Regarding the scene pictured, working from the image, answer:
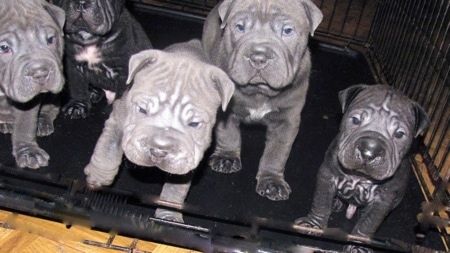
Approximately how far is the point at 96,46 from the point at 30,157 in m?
0.77

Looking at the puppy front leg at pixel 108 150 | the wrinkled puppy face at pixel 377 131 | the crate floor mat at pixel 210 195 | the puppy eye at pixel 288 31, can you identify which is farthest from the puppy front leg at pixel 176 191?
the puppy eye at pixel 288 31

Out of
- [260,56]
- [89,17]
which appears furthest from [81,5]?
[260,56]

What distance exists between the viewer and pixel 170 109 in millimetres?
2355

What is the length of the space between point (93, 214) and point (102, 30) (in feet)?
4.10

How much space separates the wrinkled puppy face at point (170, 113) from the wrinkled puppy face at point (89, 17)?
86 cm

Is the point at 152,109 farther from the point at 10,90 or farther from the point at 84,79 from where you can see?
the point at 84,79

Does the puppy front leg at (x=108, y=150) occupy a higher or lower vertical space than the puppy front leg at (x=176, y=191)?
higher

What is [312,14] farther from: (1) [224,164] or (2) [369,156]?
(1) [224,164]

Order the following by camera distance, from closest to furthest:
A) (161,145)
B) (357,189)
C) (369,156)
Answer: (161,145), (369,156), (357,189)

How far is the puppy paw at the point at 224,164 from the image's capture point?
11.1 feet

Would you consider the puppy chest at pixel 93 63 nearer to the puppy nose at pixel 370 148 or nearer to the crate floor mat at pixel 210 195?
the crate floor mat at pixel 210 195

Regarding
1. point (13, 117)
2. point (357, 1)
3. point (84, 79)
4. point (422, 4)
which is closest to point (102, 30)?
point (84, 79)

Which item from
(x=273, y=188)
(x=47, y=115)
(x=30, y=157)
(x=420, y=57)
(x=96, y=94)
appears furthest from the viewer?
(x=420, y=57)

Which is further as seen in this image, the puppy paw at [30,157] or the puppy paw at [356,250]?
the puppy paw at [30,157]
